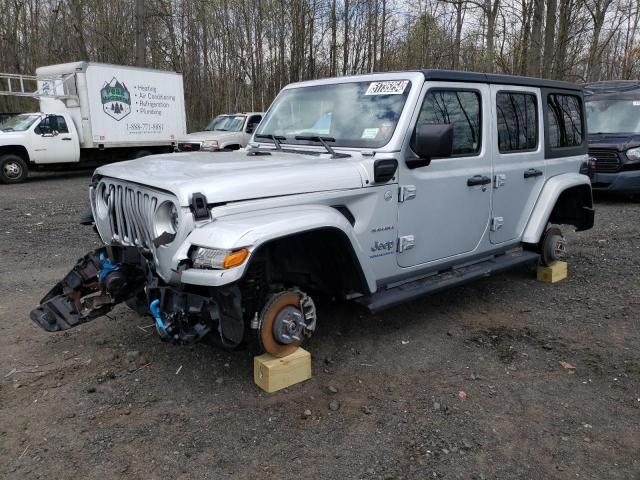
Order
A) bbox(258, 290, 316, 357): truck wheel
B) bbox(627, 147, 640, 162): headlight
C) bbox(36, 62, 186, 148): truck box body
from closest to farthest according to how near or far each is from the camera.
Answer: bbox(258, 290, 316, 357): truck wheel
bbox(627, 147, 640, 162): headlight
bbox(36, 62, 186, 148): truck box body

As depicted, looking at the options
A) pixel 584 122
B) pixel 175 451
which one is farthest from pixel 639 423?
pixel 584 122

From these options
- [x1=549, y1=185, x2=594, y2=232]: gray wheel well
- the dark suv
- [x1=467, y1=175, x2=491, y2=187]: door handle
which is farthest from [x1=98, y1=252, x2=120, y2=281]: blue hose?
the dark suv

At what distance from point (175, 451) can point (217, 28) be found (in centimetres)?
2330

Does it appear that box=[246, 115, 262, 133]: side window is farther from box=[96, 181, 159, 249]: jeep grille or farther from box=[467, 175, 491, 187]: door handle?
box=[96, 181, 159, 249]: jeep grille

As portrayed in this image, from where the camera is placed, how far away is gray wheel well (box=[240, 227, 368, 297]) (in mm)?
3445

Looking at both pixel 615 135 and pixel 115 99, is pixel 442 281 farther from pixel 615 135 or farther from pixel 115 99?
pixel 115 99

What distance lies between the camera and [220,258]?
2.88 m

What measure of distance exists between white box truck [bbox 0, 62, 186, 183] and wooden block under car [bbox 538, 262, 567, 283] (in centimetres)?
1303

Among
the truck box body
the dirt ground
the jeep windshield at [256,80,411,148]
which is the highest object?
the truck box body

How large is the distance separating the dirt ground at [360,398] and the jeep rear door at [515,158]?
0.86m

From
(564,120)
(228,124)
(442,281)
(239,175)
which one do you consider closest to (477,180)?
(442,281)

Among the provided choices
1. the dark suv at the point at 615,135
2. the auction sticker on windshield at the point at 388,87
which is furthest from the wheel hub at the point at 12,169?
the dark suv at the point at 615,135

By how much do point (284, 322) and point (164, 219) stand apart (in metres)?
1.00

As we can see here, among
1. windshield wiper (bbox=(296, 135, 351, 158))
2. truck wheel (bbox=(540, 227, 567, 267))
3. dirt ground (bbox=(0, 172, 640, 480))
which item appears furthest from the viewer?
truck wheel (bbox=(540, 227, 567, 267))
